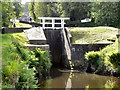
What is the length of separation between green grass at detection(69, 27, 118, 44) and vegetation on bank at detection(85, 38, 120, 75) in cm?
262

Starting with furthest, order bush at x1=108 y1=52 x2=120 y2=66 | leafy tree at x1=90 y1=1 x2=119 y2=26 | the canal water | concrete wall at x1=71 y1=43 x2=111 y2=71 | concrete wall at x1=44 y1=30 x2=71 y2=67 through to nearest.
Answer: leafy tree at x1=90 y1=1 x2=119 y2=26 < concrete wall at x1=44 y1=30 x2=71 y2=67 < concrete wall at x1=71 y1=43 x2=111 y2=71 < bush at x1=108 y1=52 x2=120 y2=66 < the canal water

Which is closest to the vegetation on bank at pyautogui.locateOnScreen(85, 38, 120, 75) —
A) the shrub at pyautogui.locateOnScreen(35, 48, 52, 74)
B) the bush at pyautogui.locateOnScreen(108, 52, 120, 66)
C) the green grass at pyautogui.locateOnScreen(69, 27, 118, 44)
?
the bush at pyautogui.locateOnScreen(108, 52, 120, 66)

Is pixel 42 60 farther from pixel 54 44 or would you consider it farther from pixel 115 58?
pixel 54 44

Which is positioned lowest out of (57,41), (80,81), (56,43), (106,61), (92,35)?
(80,81)

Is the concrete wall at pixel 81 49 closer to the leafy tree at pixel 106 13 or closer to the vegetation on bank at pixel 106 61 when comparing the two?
the vegetation on bank at pixel 106 61

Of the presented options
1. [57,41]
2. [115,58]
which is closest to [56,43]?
[57,41]

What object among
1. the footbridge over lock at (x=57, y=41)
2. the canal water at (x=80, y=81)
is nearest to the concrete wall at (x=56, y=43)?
the footbridge over lock at (x=57, y=41)

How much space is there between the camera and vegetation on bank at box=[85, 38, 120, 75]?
38.2ft

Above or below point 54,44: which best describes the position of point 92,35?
above

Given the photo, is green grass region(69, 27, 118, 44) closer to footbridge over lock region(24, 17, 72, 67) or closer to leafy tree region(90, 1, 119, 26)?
footbridge over lock region(24, 17, 72, 67)

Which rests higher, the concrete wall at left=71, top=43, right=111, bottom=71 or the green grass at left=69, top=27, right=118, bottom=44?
the green grass at left=69, top=27, right=118, bottom=44

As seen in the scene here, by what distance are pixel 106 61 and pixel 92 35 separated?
5.11 metres

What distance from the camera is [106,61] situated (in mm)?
12141

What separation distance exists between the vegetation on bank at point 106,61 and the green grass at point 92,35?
2620mm
